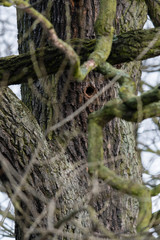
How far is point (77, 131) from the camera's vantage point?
3.31 metres

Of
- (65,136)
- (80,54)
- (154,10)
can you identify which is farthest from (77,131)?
(154,10)

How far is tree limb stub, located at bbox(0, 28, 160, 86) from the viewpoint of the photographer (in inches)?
113

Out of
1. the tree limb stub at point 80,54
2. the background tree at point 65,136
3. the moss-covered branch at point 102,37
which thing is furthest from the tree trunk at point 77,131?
the moss-covered branch at point 102,37

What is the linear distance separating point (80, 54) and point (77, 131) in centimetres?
71

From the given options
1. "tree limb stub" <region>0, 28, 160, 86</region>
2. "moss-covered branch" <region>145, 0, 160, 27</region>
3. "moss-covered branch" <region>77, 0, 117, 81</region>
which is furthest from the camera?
"moss-covered branch" <region>145, 0, 160, 27</region>

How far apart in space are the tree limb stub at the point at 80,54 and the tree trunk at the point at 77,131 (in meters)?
0.14

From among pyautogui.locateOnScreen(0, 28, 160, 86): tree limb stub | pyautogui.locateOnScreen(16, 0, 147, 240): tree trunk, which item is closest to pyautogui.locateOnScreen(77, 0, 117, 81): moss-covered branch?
pyautogui.locateOnScreen(0, 28, 160, 86): tree limb stub

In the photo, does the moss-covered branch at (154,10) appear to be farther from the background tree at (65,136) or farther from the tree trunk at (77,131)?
the tree trunk at (77,131)

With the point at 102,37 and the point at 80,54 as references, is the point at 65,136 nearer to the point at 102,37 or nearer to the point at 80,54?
the point at 80,54

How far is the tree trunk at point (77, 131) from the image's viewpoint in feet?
Answer: 10.1

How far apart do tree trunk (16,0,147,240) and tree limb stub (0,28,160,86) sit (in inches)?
5.5

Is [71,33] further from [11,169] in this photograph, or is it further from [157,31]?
[11,169]

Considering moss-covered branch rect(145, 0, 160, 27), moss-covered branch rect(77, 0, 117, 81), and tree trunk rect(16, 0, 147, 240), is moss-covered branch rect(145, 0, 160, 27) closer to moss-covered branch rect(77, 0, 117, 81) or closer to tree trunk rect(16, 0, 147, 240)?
tree trunk rect(16, 0, 147, 240)

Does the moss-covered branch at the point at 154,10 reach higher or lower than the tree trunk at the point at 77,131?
higher
